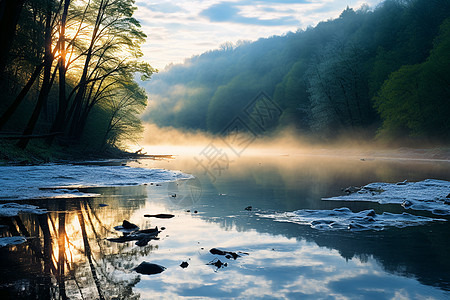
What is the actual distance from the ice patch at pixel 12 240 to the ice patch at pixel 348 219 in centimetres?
500

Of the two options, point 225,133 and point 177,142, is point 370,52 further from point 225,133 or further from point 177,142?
point 177,142

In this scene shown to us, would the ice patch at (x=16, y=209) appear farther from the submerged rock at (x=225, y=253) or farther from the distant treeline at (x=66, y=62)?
the distant treeline at (x=66, y=62)

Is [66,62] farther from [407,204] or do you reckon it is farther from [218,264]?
[218,264]

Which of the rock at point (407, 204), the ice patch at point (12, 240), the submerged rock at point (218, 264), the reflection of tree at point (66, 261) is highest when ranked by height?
the rock at point (407, 204)

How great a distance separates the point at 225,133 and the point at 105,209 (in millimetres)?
106001

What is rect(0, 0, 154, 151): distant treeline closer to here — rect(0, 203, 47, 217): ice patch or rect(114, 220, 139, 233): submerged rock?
rect(0, 203, 47, 217): ice patch

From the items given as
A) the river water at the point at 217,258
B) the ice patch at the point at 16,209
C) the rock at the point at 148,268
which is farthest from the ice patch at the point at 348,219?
the ice patch at the point at 16,209

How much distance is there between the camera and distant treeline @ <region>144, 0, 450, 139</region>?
42.8 m

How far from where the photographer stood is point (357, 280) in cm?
480

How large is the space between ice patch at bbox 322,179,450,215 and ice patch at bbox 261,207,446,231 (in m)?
1.41

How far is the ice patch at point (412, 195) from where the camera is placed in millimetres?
10461

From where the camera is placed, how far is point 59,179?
49.3 ft

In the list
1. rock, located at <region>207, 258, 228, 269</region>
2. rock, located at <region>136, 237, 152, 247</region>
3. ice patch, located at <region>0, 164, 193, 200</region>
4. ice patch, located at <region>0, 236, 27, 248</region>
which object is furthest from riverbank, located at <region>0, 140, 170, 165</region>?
rock, located at <region>207, 258, 228, 269</region>

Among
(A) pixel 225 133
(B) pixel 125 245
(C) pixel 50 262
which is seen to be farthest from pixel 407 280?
(A) pixel 225 133
